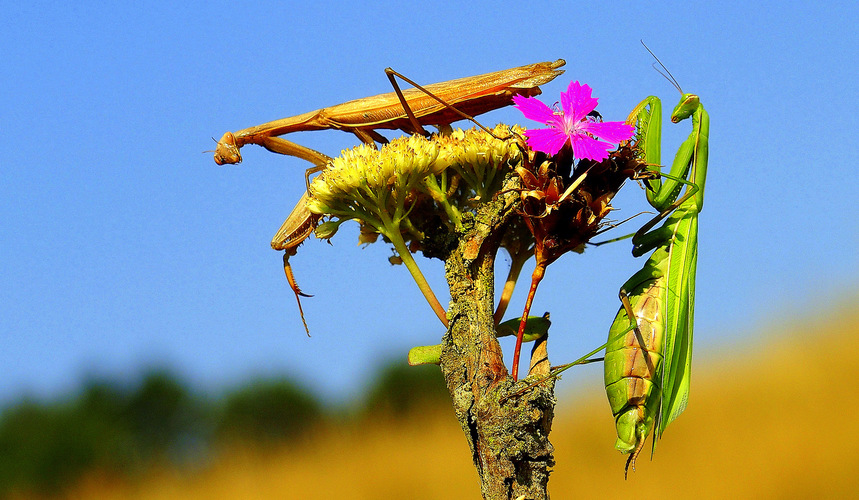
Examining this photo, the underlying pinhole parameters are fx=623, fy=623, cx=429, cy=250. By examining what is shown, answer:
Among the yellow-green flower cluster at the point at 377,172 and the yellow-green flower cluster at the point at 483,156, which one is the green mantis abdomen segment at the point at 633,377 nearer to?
the yellow-green flower cluster at the point at 483,156

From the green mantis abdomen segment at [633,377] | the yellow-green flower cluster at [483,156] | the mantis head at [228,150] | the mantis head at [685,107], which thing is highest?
the mantis head at [228,150]

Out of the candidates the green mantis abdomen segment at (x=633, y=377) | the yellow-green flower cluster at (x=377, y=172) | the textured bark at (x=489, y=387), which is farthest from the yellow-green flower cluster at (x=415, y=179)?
the green mantis abdomen segment at (x=633, y=377)

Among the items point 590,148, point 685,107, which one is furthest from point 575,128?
point 685,107

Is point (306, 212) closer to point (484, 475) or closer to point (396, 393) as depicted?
point (484, 475)

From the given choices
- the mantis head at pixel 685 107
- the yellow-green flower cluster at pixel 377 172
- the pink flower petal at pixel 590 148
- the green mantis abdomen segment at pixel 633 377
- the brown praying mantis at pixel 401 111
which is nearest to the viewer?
the pink flower petal at pixel 590 148

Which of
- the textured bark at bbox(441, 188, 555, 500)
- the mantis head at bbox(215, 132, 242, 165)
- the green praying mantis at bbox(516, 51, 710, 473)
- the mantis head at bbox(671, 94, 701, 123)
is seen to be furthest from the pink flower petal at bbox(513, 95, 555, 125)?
the mantis head at bbox(215, 132, 242, 165)

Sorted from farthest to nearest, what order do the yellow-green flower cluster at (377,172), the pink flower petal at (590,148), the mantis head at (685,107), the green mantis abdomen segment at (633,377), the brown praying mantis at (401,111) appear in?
the mantis head at (685,107), the brown praying mantis at (401,111), the green mantis abdomen segment at (633,377), the yellow-green flower cluster at (377,172), the pink flower petal at (590,148)
